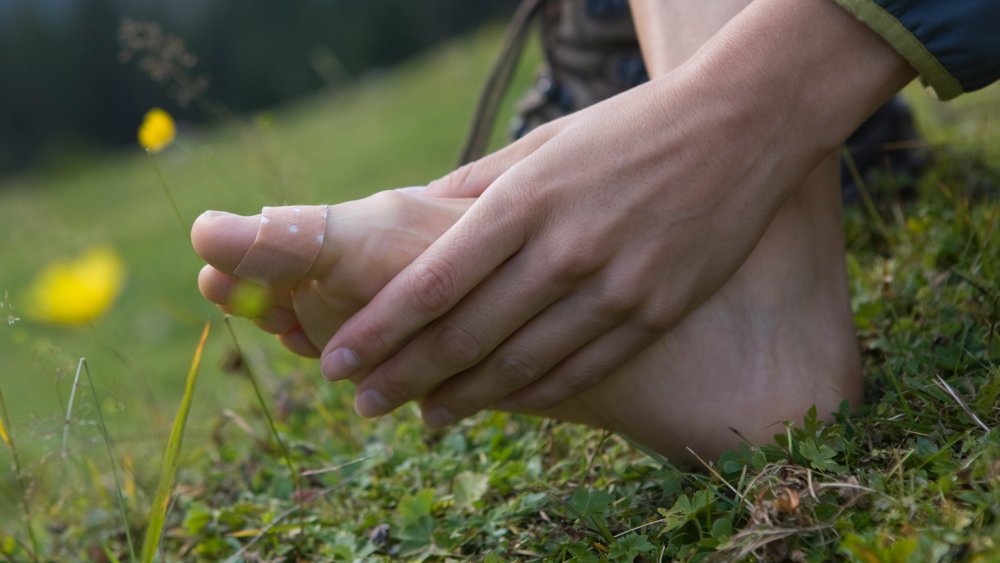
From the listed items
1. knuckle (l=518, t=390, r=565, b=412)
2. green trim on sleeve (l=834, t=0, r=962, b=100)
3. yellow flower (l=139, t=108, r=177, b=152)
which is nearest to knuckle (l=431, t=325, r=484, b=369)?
knuckle (l=518, t=390, r=565, b=412)

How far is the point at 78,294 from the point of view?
2.66 feet

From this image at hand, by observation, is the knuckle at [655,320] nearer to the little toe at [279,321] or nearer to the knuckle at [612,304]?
the knuckle at [612,304]

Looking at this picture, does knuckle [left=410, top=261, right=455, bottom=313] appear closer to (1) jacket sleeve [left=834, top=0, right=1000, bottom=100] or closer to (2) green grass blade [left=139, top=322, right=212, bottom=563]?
(2) green grass blade [left=139, top=322, right=212, bottom=563]

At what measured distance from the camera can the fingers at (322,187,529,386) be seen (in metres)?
1.02

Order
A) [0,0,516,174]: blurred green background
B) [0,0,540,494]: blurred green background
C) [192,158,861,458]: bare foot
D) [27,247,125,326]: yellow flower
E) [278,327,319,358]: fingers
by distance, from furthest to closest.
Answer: [0,0,516,174]: blurred green background < [0,0,540,494]: blurred green background < [278,327,319,358]: fingers < [192,158,861,458]: bare foot < [27,247,125,326]: yellow flower

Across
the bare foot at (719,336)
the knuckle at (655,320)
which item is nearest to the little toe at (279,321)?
the bare foot at (719,336)

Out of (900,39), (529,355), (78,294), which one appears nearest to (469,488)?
(529,355)

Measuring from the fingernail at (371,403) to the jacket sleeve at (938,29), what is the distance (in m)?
0.73

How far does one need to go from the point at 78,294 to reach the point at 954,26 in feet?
3.21

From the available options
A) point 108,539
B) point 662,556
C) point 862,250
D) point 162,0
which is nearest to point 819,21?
point 662,556

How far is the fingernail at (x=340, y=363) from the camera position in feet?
3.56

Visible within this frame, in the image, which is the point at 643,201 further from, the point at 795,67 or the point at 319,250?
the point at 319,250

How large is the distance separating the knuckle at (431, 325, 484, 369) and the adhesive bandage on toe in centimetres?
18

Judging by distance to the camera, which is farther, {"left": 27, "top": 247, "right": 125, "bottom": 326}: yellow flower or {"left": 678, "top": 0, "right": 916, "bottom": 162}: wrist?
{"left": 678, "top": 0, "right": 916, "bottom": 162}: wrist
